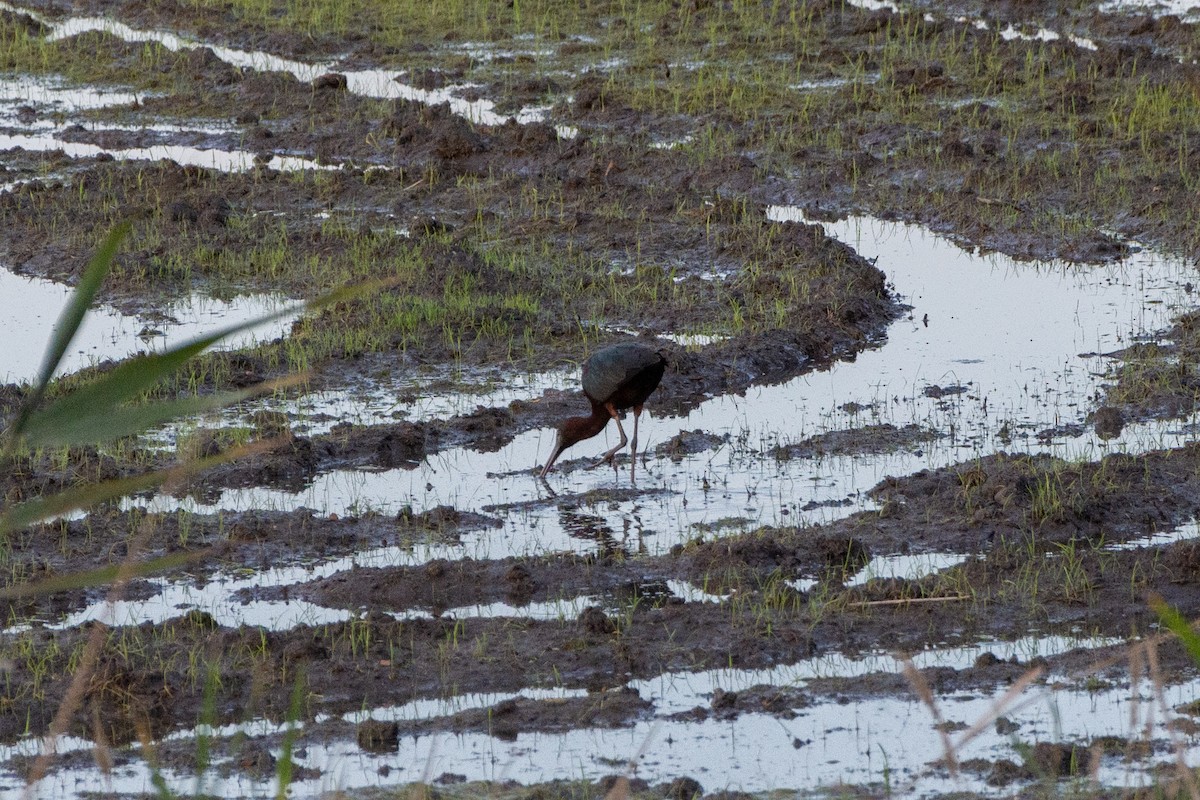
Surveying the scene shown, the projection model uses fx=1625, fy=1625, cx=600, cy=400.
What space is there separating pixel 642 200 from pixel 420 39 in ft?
20.0

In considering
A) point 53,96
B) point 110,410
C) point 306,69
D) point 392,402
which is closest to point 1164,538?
point 392,402

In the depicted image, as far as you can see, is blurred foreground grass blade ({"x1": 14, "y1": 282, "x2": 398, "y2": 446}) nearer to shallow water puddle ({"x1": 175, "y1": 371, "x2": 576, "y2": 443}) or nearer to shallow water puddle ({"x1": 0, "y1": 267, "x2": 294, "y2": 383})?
shallow water puddle ({"x1": 175, "y1": 371, "x2": 576, "y2": 443})

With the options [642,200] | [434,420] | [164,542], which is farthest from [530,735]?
[642,200]

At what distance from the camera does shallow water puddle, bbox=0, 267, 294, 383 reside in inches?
Result: 361

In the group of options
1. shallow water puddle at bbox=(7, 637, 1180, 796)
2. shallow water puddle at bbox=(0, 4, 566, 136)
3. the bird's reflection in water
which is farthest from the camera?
shallow water puddle at bbox=(0, 4, 566, 136)

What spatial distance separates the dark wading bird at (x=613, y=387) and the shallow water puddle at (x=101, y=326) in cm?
245

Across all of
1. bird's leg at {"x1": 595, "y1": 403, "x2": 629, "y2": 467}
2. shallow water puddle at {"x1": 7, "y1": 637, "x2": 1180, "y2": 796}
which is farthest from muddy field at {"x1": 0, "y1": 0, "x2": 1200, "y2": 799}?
bird's leg at {"x1": 595, "y1": 403, "x2": 629, "y2": 467}

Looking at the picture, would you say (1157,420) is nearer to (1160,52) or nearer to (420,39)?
(1160,52)

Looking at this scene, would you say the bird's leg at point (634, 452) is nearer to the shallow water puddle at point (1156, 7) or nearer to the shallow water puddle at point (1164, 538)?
the shallow water puddle at point (1164, 538)

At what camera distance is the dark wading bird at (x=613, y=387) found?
7164 mm

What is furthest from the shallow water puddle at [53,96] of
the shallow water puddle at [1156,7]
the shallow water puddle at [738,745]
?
the shallow water puddle at [738,745]

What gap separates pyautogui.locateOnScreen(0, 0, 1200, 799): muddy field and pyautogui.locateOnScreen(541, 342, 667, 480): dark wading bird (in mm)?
181

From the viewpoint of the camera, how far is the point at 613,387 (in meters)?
7.23

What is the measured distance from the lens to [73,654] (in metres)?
5.41
